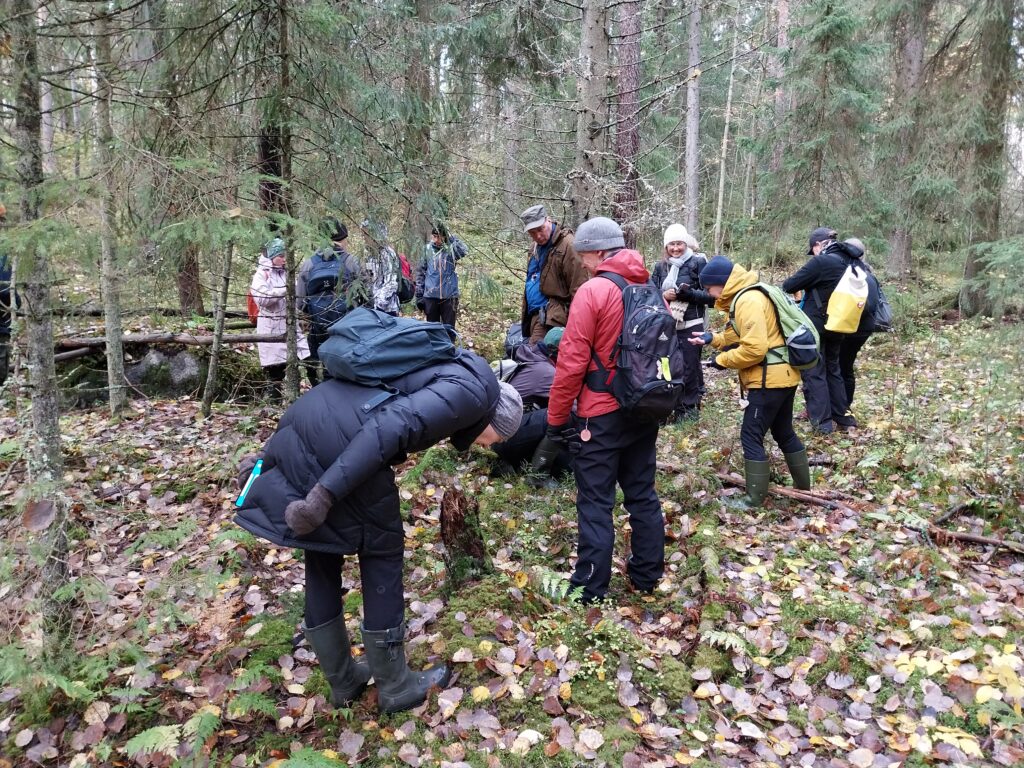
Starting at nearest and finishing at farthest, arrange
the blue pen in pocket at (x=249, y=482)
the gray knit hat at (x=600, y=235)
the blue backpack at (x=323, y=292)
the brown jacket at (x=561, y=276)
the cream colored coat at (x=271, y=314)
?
the blue pen in pocket at (x=249, y=482) < the gray knit hat at (x=600, y=235) < the brown jacket at (x=561, y=276) < the blue backpack at (x=323, y=292) < the cream colored coat at (x=271, y=314)

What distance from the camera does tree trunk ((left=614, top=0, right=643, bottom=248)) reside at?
8.34 meters

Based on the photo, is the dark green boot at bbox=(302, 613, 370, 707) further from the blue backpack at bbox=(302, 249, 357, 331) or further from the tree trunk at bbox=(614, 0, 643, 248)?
the tree trunk at bbox=(614, 0, 643, 248)

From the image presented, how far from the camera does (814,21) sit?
39.6ft

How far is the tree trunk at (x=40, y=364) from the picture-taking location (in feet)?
9.66

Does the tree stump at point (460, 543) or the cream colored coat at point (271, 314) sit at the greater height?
the cream colored coat at point (271, 314)

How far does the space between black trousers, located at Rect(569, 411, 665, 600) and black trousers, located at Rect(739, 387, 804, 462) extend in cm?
161

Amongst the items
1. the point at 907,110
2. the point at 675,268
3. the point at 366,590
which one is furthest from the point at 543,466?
the point at 907,110

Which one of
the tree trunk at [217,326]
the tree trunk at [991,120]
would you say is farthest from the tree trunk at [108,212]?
the tree trunk at [991,120]

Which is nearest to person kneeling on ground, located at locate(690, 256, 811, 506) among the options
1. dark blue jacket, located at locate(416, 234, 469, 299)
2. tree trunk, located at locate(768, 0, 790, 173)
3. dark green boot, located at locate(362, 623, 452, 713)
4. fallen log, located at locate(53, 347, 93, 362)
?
dark green boot, located at locate(362, 623, 452, 713)

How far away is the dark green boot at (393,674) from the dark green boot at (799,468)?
3798 mm

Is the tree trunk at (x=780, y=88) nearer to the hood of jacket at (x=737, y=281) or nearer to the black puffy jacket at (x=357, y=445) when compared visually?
the hood of jacket at (x=737, y=281)

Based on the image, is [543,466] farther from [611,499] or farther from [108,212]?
[108,212]

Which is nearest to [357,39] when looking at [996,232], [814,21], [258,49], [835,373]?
[258,49]

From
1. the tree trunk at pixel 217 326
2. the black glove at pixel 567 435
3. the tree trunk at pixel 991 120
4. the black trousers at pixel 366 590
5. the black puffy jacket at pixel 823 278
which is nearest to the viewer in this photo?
the black trousers at pixel 366 590
